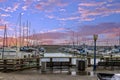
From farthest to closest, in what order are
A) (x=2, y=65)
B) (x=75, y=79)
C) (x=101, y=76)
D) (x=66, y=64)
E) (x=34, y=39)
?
(x=34, y=39) → (x=66, y=64) → (x=2, y=65) → (x=75, y=79) → (x=101, y=76)

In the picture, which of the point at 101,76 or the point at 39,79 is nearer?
the point at 101,76

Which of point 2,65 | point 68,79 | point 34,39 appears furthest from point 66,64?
point 34,39

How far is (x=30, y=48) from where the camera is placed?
280 feet

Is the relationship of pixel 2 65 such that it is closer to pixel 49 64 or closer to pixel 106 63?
pixel 49 64

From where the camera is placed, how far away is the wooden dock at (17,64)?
27.7 meters

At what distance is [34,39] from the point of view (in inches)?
3226

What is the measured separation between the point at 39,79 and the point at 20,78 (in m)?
1.54

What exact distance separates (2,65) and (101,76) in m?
14.7

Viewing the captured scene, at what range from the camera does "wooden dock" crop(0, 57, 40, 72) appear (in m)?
27.7

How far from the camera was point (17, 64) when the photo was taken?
2845 cm

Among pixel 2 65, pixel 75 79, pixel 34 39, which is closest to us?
pixel 75 79

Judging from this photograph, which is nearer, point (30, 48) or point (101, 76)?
point (101, 76)

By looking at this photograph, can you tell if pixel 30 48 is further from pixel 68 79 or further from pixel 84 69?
pixel 68 79

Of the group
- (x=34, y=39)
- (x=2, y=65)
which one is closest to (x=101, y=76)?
(x=2, y=65)
